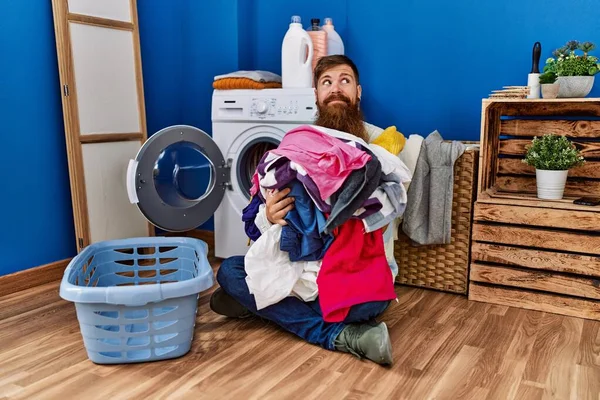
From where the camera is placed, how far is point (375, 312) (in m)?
1.74

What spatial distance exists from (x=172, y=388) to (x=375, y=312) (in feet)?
2.17

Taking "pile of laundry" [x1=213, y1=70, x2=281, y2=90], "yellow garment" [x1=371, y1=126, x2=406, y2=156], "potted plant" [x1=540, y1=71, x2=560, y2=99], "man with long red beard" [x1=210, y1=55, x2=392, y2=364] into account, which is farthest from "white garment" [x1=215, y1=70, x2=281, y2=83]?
"potted plant" [x1=540, y1=71, x2=560, y2=99]

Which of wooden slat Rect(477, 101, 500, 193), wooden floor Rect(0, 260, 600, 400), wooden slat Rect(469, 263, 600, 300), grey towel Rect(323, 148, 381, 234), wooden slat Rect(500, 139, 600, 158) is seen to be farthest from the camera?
wooden slat Rect(500, 139, 600, 158)

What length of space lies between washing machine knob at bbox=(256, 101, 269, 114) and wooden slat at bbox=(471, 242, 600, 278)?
1.05 m

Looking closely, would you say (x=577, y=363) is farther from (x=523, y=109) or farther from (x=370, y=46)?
(x=370, y=46)

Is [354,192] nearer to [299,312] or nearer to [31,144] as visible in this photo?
[299,312]

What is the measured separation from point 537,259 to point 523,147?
0.54 m

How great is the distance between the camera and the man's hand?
1.66 meters

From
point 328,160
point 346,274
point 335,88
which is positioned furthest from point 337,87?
point 346,274

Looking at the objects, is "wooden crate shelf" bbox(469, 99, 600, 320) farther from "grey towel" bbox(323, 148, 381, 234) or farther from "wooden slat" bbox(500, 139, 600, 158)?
"grey towel" bbox(323, 148, 381, 234)

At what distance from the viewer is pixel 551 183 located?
2.04 m

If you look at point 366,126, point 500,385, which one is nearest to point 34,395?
point 500,385

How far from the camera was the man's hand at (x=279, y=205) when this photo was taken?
1.66 metres

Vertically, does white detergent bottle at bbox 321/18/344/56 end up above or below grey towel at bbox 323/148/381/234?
above
